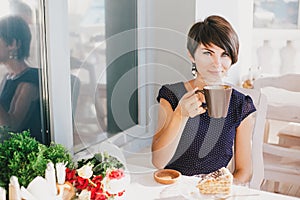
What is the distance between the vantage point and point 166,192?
1.29 m

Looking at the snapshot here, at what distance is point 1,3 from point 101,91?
0.57 meters

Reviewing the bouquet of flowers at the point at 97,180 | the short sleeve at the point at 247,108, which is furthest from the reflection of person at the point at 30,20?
the short sleeve at the point at 247,108

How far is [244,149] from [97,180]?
2.08 ft

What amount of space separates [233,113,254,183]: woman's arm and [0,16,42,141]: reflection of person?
2.27 feet

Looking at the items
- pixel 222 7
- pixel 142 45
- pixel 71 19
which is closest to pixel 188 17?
pixel 142 45

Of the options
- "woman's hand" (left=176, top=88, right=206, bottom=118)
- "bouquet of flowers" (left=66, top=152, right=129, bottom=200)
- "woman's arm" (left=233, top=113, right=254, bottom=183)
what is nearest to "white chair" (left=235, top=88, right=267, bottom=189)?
"woman's arm" (left=233, top=113, right=254, bottom=183)

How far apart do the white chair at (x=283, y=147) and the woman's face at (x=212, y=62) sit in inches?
35.7

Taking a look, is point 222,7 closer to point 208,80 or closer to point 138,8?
point 138,8

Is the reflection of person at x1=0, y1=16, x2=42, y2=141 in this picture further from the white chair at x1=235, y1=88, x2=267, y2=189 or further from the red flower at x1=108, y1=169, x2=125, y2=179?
the white chair at x1=235, y1=88, x2=267, y2=189

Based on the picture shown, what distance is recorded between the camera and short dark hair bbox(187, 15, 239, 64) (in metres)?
1.46

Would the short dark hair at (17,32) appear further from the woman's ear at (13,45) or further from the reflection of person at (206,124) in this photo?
the reflection of person at (206,124)

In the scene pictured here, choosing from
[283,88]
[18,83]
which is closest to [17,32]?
[18,83]

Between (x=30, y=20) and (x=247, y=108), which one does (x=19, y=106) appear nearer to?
(x=30, y=20)

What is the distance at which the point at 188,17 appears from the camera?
73.9 inches
